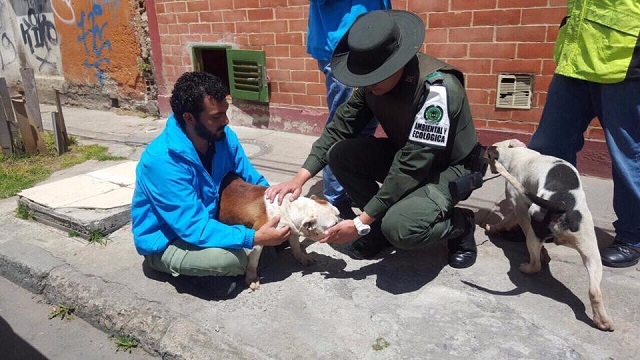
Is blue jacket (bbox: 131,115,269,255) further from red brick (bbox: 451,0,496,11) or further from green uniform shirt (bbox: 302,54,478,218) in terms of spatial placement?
red brick (bbox: 451,0,496,11)

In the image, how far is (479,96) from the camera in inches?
182

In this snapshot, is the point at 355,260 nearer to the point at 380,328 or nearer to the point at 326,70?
the point at 380,328

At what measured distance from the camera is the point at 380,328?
8.14 feet

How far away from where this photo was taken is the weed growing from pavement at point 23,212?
4.04 metres

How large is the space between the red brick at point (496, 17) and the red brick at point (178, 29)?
403 centimetres

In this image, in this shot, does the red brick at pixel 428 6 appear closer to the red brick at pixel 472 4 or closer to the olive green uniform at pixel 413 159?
the red brick at pixel 472 4

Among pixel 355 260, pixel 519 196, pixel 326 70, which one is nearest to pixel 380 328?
pixel 355 260

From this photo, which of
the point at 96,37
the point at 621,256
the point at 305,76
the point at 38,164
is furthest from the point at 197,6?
the point at 621,256

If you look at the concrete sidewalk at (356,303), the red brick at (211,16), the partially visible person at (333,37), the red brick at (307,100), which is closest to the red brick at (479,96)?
the concrete sidewalk at (356,303)

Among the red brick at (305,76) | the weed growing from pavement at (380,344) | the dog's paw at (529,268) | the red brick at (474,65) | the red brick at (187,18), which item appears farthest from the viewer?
the red brick at (187,18)

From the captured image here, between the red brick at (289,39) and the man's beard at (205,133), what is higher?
the red brick at (289,39)

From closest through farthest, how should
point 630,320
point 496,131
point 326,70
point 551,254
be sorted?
point 630,320
point 551,254
point 326,70
point 496,131

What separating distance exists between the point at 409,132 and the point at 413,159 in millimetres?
193

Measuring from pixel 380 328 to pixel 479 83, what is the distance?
2.95m
